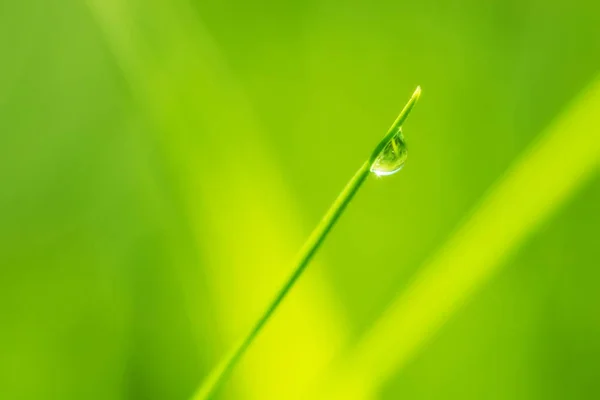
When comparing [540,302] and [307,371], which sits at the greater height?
[540,302]

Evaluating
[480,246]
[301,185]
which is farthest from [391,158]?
[301,185]

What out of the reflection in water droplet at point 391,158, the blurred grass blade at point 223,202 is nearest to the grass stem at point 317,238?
the reflection in water droplet at point 391,158

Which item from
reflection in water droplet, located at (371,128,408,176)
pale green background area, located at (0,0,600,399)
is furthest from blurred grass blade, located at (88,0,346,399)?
reflection in water droplet, located at (371,128,408,176)

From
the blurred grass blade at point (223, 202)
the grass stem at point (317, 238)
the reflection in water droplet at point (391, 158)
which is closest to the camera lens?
the grass stem at point (317, 238)

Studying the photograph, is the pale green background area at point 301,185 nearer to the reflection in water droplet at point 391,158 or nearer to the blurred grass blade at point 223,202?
A: the blurred grass blade at point 223,202

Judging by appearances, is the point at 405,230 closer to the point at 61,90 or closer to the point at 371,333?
the point at 371,333

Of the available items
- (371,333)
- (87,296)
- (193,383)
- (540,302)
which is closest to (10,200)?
(87,296)
